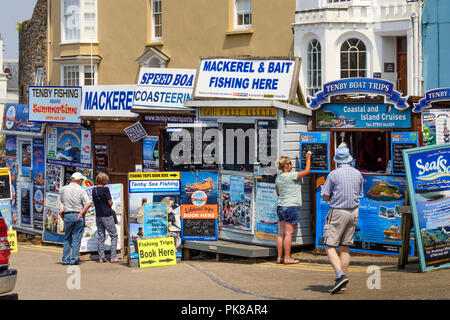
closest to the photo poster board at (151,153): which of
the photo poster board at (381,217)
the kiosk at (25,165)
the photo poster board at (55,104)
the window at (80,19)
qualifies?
the photo poster board at (55,104)

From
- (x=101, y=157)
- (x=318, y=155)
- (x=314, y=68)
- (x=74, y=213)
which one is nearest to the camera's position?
(x=318, y=155)

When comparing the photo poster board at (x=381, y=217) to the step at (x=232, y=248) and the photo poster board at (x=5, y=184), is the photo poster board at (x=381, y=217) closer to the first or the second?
the step at (x=232, y=248)

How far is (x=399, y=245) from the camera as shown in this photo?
1369cm

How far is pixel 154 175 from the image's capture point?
15.4m

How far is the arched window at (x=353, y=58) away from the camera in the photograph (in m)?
27.4

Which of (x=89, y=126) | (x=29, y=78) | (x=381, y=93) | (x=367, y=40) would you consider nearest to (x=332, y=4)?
(x=367, y=40)

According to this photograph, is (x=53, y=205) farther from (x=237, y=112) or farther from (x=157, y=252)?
(x=237, y=112)

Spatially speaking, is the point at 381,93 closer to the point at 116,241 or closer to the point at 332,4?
the point at 116,241

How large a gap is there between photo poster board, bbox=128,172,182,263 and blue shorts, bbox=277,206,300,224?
217 cm

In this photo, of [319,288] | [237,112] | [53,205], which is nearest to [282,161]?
[237,112]

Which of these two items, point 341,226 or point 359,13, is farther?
point 359,13

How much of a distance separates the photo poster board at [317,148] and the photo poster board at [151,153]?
12.6 feet

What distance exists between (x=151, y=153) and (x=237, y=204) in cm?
290

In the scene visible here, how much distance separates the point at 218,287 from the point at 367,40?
16.9 m
